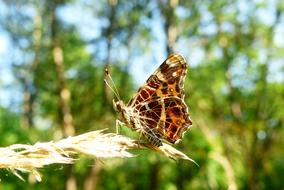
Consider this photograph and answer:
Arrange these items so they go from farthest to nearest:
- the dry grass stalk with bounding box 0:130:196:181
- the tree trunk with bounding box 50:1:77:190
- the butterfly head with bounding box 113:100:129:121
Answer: the tree trunk with bounding box 50:1:77:190 → the butterfly head with bounding box 113:100:129:121 → the dry grass stalk with bounding box 0:130:196:181

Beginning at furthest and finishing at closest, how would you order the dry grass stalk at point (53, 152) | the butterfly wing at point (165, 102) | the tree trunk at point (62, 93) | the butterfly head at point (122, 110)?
the tree trunk at point (62, 93) → the butterfly wing at point (165, 102) → the butterfly head at point (122, 110) → the dry grass stalk at point (53, 152)

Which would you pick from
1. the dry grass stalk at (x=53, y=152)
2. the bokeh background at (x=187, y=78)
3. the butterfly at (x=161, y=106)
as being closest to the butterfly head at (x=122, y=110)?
the butterfly at (x=161, y=106)

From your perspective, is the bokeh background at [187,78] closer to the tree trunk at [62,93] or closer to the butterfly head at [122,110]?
the tree trunk at [62,93]

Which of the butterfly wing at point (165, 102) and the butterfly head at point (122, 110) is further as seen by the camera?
the butterfly wing at point (165, 102)

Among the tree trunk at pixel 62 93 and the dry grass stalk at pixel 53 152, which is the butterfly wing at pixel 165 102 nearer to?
the dry grass stalk at pixel 53 152

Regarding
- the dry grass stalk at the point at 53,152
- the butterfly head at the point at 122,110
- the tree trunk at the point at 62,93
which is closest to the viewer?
the dry grass stalk at the point at 53,152

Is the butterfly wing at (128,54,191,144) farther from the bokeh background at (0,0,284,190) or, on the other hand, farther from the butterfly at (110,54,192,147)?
the bokeh background at (0,0,284,190)

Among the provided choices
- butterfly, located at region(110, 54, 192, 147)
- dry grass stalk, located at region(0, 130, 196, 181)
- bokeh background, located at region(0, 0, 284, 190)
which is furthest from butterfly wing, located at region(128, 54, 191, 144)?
bokeh background, located at region(0, 0, 284, 190)

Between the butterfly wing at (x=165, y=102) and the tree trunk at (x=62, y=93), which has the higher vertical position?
the butterfly wing at (x=165, y=102)

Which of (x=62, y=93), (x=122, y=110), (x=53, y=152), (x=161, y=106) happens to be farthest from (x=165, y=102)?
(x=62, y=93)
